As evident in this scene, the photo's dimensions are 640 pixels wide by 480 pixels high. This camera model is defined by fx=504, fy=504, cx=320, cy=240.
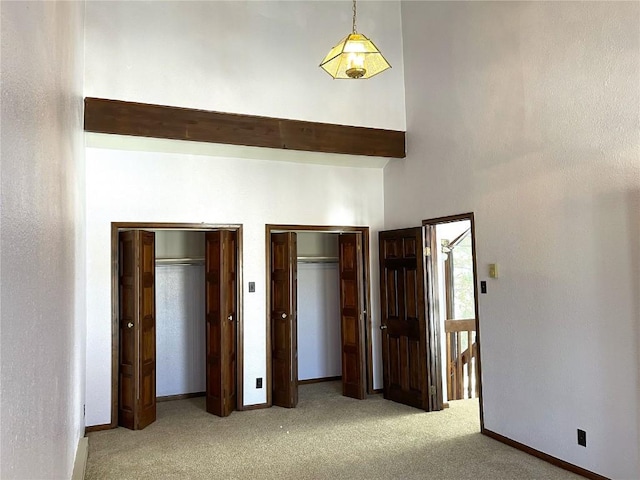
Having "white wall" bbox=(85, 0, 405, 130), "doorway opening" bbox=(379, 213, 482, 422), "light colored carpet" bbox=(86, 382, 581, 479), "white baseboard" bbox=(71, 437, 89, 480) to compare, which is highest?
"white wall" bbox=(85, 0, 405, 130)

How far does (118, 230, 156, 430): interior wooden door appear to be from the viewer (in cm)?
494

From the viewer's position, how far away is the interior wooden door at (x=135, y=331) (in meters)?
4.94

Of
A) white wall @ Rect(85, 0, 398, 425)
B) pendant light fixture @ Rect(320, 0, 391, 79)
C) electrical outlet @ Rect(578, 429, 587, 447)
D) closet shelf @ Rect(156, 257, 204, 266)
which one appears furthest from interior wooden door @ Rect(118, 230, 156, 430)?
electrical outlet @ Rect(578, 429, 587, 447)

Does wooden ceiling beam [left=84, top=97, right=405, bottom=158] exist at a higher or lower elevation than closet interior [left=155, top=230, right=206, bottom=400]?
higher

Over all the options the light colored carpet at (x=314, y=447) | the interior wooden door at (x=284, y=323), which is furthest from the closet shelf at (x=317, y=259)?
the light colored carpet at (x=314, y=447)

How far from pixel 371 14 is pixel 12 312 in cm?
580

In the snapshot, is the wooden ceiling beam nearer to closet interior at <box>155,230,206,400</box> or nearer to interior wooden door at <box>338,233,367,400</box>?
interior wooden door at <box>338,233,367,400</box>

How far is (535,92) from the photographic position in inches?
163

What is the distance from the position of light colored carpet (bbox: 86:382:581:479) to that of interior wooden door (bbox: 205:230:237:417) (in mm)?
256

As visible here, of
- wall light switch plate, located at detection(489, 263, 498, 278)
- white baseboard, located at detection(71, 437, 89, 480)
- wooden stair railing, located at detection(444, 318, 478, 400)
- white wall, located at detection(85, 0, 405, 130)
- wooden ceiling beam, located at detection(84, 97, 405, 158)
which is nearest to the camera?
white baseboard, located at detection(71, 437, 89, 480)

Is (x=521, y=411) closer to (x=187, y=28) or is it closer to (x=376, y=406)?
(x=376, y=406)

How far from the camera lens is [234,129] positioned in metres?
5.20

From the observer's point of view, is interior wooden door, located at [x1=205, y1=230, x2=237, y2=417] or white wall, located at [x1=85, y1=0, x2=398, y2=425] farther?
interior wooden door, located at [x1=205, y1=230, x2=237, y2=417]

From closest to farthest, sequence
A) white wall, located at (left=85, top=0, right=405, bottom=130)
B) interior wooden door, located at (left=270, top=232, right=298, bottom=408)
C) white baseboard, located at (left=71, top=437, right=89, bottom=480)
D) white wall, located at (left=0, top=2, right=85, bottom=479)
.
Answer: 1. white wall, located at (left=0, top=2, right=85, bottom=479)
2. white baseboard, located at (left=71, top=437, right=89, bottom=480)
3. white wall, located at (left=85, top=0, right=405, bottom=130)
4. interior wooden door, located at (left=270, top=232, right=298, bottom=408)
